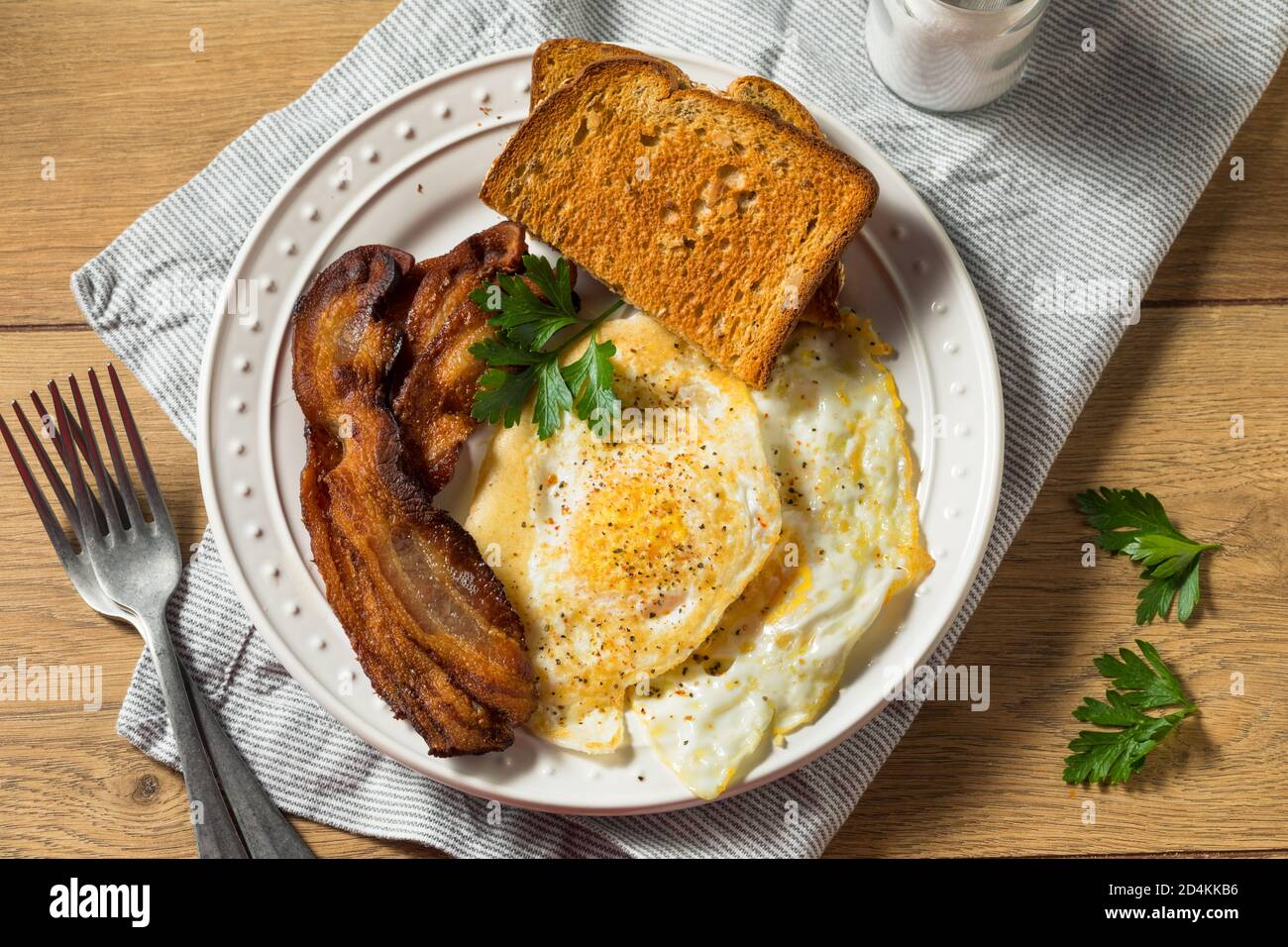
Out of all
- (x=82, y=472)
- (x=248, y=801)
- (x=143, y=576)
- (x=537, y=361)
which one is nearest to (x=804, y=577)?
(x=537, y=361)

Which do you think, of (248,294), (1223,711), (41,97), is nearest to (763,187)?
(248,294)

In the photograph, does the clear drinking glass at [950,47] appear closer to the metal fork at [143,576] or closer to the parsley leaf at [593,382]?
the parsley leaf at [593,382]

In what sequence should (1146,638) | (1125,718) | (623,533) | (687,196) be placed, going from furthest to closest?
(1146,638)
(1125,718)
(687,196)
(623,533)

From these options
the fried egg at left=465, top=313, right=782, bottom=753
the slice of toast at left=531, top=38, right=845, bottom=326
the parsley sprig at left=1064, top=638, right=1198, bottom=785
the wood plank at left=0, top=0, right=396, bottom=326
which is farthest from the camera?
the wood plank at left=0, top=0, right=396, bottom=326

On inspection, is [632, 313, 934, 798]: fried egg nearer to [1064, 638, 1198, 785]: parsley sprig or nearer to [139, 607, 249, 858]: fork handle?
[1064, 638, 1198, 785]: parsley sprig

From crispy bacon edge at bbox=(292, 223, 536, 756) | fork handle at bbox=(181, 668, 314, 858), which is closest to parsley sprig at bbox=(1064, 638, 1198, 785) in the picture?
crispy bacon edge at bbox=(292, 223, 536, 756)

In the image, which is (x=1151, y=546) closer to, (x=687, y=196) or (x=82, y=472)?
(x=687, y=196)
